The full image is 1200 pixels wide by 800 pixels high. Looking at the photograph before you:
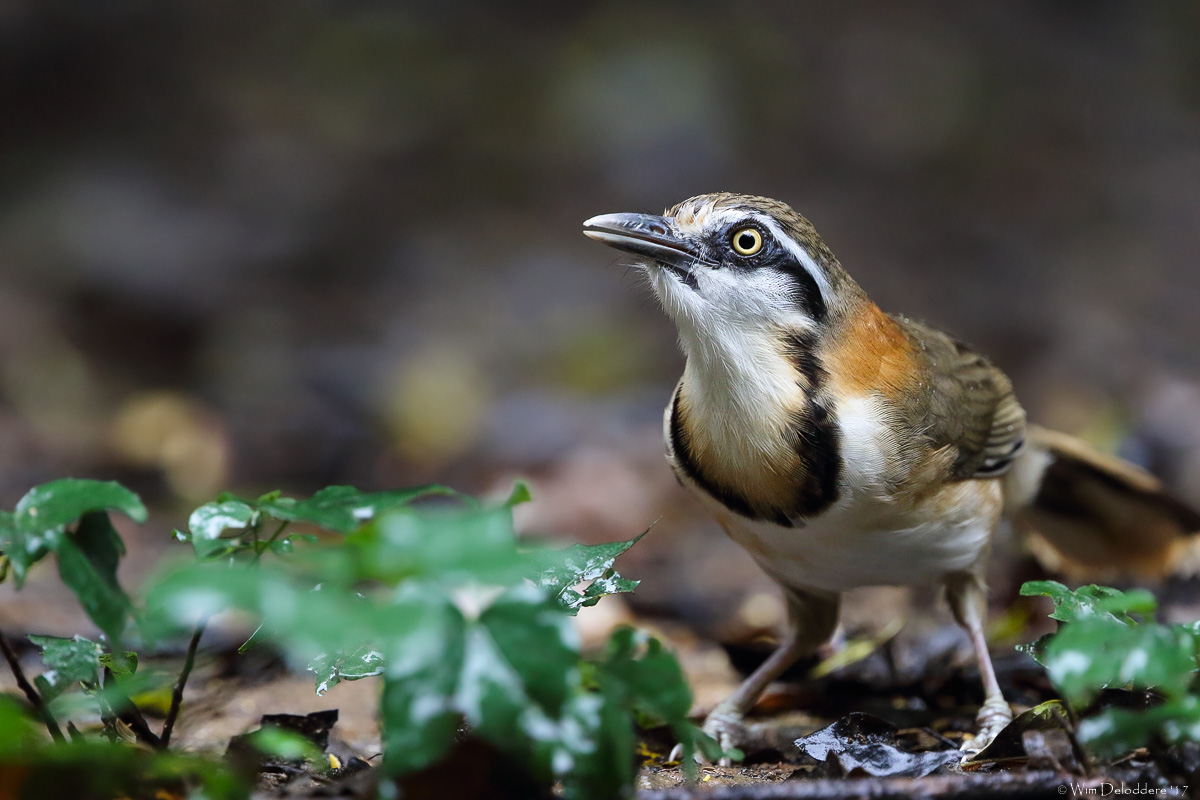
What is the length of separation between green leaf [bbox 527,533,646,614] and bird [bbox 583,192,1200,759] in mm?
1325

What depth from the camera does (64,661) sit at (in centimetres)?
291

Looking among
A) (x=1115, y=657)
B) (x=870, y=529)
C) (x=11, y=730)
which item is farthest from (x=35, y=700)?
(x=870, y=529)

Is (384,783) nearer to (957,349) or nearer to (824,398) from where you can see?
(824,398)

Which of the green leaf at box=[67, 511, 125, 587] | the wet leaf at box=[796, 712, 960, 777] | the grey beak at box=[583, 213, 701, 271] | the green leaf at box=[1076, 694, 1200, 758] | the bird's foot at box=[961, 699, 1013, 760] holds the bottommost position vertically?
the bird's foot at box=[961, 699, 1013, 760]

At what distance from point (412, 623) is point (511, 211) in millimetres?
11982

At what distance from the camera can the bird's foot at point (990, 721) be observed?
4.10m

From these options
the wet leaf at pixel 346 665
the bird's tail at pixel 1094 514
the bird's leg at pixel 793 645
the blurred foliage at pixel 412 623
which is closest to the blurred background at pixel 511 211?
the bird's tail at pixel 1094 514

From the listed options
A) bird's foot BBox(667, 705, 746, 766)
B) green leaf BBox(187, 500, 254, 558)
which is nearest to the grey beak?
bird's foot BBox(667, 705, 746, 766)

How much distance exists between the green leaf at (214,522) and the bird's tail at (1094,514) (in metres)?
4.08

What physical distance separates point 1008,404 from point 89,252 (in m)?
9.77

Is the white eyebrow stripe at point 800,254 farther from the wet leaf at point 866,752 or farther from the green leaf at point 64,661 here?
the green leaf at point 64,661

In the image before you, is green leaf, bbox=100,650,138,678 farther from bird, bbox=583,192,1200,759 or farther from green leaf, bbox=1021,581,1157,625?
green leaf, bbox=1021,581,1157,625

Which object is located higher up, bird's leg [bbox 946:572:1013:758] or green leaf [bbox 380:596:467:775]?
green leaf [bbox 380:596:467:775]

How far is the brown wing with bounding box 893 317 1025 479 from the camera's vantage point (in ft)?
15.3
